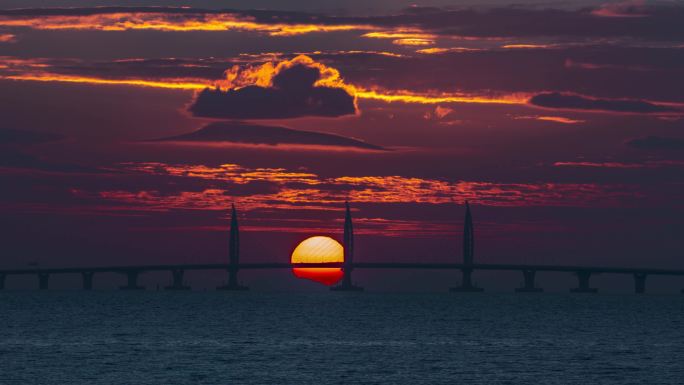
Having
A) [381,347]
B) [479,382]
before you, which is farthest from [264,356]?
[479,382]

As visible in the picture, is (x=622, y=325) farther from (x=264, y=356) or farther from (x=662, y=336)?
(x=264, y=356)

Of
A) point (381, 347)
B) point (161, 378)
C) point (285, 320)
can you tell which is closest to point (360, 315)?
point (285, 320)

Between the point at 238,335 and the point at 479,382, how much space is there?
52.4 meters

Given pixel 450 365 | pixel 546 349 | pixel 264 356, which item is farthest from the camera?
pixel 546 349

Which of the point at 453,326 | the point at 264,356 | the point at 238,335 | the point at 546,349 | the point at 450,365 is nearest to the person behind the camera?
the point at 450,365

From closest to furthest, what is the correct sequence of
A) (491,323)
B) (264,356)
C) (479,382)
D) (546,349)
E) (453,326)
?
(479,382), (264,356), (546,349), (453,326), (491,323)

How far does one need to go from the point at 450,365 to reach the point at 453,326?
60078 mm

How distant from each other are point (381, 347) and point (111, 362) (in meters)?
26.5

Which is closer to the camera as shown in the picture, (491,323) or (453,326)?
(453,326)

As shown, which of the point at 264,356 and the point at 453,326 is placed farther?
the point at 453,326

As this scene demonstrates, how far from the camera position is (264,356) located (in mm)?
97125

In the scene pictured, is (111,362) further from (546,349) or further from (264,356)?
(546,349)

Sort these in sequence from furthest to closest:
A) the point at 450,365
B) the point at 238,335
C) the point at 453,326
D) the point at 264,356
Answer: the point at 453,326 < the point at 238,335 < the point at 264,356 < the point at 450,365

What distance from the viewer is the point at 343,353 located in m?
101
